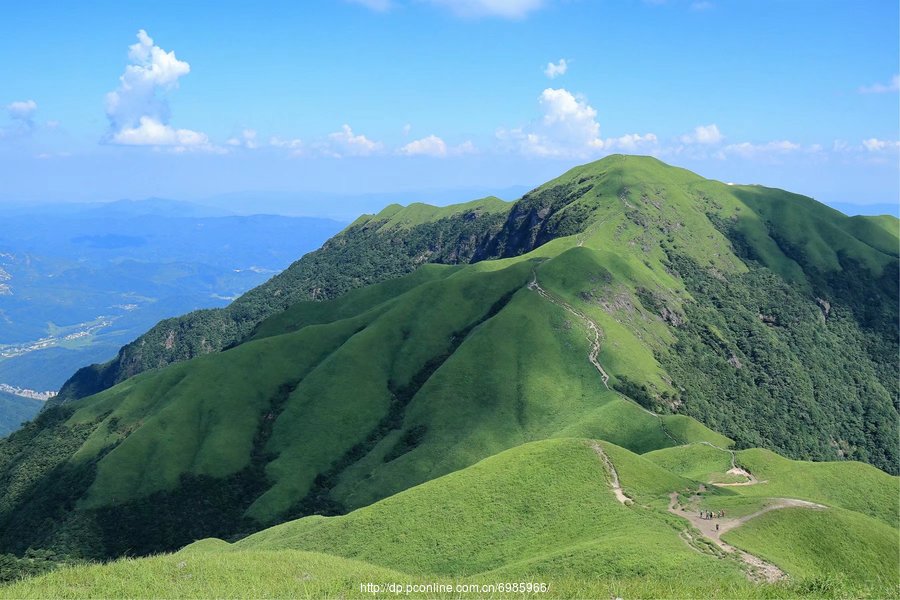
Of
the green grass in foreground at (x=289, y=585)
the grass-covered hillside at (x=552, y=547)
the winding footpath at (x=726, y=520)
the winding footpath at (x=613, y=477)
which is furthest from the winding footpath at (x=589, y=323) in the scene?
the green grass in foreground at (x=289, y=585)

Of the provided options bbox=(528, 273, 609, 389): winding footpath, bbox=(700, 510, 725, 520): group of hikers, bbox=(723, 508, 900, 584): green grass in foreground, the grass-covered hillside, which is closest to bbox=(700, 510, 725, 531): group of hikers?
bbox=(700, 510, 725, 520): group of hikers

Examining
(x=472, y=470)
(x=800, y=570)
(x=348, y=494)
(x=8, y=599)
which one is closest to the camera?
(x=8, y=599)

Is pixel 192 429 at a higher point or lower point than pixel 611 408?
lower

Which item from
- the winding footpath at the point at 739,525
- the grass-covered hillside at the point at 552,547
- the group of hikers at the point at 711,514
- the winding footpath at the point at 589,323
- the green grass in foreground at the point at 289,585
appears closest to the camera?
the green grass in foreground at the point at 289,585

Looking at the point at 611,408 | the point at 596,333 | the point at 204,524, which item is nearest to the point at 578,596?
the point at 611,408

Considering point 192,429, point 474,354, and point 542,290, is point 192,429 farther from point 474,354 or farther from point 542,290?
point 542,290

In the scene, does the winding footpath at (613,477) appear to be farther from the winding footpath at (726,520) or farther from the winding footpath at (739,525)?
the winding footpath at (739,525)

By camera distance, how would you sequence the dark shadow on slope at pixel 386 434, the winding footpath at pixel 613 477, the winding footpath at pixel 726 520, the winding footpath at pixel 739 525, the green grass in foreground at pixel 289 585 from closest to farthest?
the green grass in foreground at pixel 289 585 → the winding footpath at pixel 739 525 → the winding footpath at pixel 726 520 → the winding footpath at pixel 613 477 → the dark shadow on slope at pixel 386 434

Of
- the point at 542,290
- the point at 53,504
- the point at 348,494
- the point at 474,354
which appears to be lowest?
the point at 53,504

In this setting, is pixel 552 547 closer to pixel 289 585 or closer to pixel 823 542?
pixel 823 542
